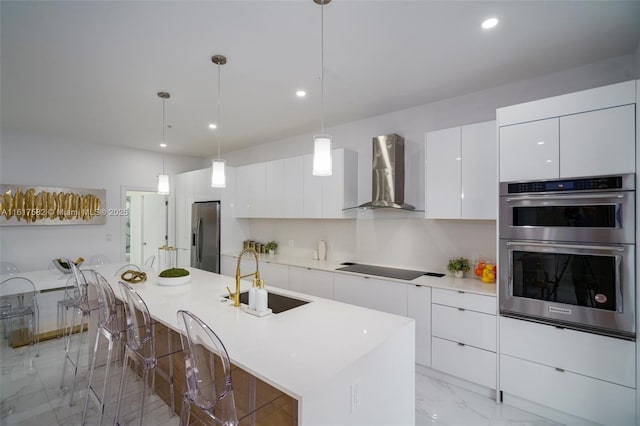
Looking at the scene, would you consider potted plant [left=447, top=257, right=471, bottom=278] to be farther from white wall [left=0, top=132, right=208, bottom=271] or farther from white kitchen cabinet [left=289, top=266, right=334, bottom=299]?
white wall [left=0, top=132, right=208, bottom=271]

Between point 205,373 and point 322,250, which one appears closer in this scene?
point 205,373

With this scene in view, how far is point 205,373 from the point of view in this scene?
1411mm

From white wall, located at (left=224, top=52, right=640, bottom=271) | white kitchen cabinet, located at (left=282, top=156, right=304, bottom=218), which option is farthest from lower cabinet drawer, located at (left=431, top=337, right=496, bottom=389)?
white kitchen cabinet, located at (left=282, top=156, right=304, bottom=218)

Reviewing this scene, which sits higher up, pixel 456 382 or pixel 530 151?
pixel 530 151

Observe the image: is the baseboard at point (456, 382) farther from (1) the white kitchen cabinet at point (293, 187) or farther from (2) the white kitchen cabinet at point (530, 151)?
(1) the white kitchen cabinet at point (293, 187)

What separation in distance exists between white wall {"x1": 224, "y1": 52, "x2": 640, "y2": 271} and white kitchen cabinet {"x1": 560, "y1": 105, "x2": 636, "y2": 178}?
1.78 feet

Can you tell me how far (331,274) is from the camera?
351 centimetres

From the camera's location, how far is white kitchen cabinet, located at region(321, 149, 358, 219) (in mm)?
3732

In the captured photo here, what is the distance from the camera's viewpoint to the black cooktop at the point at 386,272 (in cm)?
314

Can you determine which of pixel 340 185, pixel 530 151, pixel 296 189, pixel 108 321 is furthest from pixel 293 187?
pixel 530 151

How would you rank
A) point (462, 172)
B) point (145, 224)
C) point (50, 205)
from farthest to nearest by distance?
1. point (145, 224)
2. point (50, 205)
3. point (462, 172)

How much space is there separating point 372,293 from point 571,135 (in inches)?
82.0

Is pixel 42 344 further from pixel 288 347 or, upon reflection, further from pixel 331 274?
pixel 288 347

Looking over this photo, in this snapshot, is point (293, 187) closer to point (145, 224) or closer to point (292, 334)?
point (292, 334)
